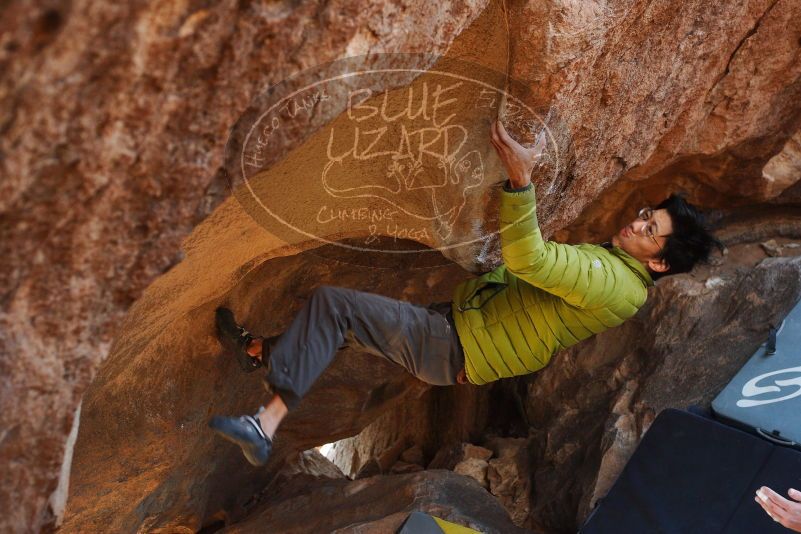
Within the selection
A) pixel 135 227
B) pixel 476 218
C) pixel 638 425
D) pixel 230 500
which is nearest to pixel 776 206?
pixel 638 425

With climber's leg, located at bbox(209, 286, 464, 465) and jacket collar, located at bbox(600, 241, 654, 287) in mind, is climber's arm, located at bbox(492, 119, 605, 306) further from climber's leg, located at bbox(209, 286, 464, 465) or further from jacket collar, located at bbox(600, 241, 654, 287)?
climber's leg, located at bbox(209, 286, 464, 465)

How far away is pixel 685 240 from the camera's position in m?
3.58

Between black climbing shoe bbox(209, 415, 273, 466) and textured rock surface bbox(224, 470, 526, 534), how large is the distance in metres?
1.49

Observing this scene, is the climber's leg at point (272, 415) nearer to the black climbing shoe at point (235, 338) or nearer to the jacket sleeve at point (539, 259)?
the black climbing shoe at point (235, 338)

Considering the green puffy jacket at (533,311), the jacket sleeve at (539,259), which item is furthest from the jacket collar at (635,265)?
the jacket sleeve at (539,259)

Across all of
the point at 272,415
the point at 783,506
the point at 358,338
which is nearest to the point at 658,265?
the point at 783,506

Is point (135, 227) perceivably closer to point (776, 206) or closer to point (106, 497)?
point (106, 497)

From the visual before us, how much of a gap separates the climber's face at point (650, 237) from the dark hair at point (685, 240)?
2 centimetres

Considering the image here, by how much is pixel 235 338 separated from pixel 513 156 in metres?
1.63

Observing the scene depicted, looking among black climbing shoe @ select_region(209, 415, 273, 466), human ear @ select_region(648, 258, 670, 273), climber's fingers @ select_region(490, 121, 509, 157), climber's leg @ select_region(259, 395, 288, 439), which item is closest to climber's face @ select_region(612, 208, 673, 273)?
human ear @ select_region(648, 258, 670, 273)

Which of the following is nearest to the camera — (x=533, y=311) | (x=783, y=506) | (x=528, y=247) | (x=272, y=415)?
(x=272, y=415)

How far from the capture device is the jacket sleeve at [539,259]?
3.10m

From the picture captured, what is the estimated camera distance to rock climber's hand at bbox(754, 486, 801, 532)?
3.29 meters

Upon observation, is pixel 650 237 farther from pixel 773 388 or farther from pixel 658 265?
pixel 773 388
